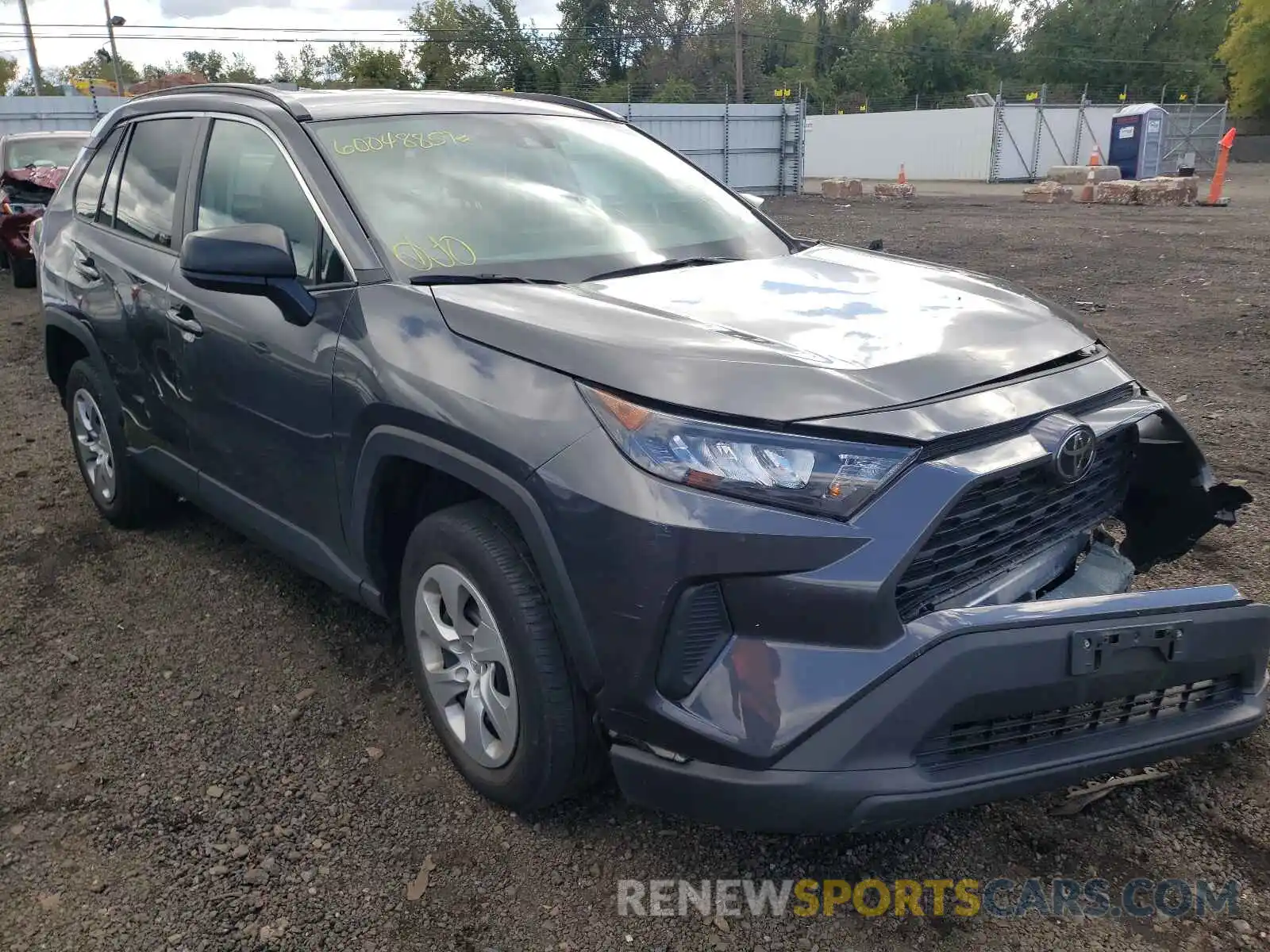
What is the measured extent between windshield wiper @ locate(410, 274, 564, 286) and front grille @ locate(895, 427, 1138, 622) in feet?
4.19

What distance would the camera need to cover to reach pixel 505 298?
2.55 meters

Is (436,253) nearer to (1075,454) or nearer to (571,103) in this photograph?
(571,103)

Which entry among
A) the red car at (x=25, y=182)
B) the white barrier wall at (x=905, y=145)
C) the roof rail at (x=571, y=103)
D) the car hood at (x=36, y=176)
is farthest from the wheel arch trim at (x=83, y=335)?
the white barrier wall at (x=905, y=145)

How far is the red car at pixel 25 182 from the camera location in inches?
424

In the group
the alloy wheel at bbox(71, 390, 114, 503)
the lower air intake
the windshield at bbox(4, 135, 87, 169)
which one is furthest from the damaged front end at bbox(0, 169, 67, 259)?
the lower air intake

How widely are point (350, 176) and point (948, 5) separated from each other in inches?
3502

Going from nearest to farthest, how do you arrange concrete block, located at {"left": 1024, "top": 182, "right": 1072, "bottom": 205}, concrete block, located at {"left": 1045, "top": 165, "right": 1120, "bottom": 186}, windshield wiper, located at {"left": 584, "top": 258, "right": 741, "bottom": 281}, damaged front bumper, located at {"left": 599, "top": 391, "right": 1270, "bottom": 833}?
damaged front bumper, located at {"left": 599, "top": 391, "right": 1270, "bottom": 833}
windshield wiper, located at {"left": 584, "top": 258, "right": 741, "bottom": 281}
concrete block, located at {"left": 1024, "top": 182, "right": 1072, "bottom": 205}
concrete block, located at {"left": 1045, "top": 165, "right": 1120, "bottom": 186}

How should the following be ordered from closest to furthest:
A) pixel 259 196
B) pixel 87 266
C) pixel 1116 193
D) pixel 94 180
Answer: pixel 259 196
pixel 87 266
pixel 94 180
pixel 1116 193

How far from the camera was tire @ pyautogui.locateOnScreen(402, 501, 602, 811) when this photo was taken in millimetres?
2254

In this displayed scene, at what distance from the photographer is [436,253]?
283 centimetres

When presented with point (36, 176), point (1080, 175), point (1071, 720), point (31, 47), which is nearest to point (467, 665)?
point (1071, 720)

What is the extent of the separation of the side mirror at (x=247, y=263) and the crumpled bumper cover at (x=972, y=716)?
1547 millimetres

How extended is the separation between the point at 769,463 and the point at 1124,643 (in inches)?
31.7

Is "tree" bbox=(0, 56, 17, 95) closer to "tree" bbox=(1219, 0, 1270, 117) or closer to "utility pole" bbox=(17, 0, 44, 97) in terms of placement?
"utility pole" bbox=(17, 0, 44, 97)
